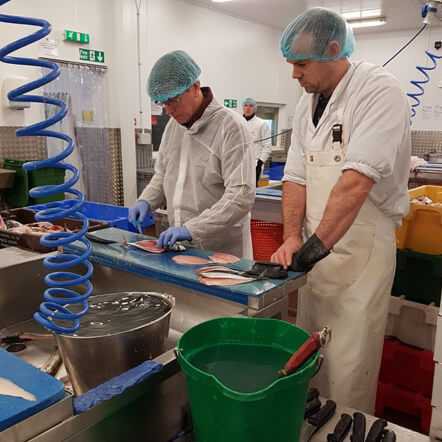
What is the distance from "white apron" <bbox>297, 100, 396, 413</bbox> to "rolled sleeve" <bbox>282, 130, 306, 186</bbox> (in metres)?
0.10

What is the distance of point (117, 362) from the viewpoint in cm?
101

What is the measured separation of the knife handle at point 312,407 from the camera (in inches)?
41.5

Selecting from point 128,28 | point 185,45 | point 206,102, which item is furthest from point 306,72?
point 185,45

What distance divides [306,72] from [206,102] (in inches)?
21.7

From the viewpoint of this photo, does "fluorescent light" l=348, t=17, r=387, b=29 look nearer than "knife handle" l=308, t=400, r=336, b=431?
No

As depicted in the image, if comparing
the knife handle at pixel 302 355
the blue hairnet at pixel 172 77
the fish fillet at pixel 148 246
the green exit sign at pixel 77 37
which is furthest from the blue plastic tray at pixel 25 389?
the green exit sign at pixel 77 37

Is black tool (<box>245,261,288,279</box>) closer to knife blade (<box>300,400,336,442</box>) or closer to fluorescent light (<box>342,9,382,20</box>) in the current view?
knife blade (<box>300,400,336,442</box>)

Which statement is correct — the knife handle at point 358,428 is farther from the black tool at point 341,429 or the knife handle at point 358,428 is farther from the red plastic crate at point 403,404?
the red plastic crate at point 403,404

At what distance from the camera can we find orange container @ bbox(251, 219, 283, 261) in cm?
323

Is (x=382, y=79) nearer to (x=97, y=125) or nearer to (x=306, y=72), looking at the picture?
(x=306, y=72)

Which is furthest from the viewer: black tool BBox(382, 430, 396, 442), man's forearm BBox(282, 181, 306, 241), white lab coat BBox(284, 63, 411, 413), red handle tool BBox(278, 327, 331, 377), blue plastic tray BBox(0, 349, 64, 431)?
man's forearm BBox(282, 181, 306, 241)

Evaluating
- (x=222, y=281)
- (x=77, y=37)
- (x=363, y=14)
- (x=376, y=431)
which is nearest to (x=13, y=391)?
(x=222, y=281)

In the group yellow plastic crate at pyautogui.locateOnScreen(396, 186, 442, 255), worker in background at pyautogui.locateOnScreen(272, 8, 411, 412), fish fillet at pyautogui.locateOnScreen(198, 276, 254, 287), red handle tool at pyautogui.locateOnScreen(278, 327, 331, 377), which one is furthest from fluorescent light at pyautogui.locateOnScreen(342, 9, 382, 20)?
red handle tool at pyautogui.locateOnScreen(278, 327, 331, 377)

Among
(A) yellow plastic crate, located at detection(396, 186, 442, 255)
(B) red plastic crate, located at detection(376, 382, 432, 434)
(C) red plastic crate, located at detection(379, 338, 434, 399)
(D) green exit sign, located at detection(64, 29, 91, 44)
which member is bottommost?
(B) red plastic crate, located at detection(376, 382, 432, 434)
